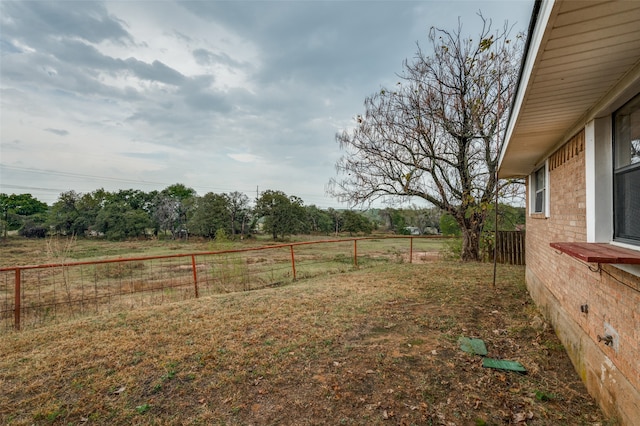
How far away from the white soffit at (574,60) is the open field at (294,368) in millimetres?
2470

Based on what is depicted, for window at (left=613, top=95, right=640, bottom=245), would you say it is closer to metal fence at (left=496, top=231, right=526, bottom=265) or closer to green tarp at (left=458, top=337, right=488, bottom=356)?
green tarp at (left=458, top=337, right=488, bottom=356)

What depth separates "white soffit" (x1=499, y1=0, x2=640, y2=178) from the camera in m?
1.25

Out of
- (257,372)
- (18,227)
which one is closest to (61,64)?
(257,372)

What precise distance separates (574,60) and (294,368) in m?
3.38

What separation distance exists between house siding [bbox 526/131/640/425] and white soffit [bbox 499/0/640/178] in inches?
26.3

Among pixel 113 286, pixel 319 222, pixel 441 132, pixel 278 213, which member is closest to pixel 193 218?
pixel 278 213

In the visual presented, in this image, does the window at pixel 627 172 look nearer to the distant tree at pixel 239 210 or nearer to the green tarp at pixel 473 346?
the green tarp at pixel 473 346

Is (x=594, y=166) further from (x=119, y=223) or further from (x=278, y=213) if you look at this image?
(x=119, y=223)

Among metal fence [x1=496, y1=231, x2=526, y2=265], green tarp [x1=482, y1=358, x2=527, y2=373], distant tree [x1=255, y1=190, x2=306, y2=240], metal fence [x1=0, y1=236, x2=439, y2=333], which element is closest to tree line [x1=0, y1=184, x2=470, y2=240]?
distant tree [x1=255, y1=190, x2=306, y2=240]

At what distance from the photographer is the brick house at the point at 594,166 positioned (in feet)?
4.67

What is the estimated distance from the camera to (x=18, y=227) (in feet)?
103

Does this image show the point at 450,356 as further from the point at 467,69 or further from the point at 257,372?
the point at 467,69

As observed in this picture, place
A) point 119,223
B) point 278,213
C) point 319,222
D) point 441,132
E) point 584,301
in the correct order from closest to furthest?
1. point 584,301
2. point 441,132
3. point 278,213
4. point 119,223
5. point 319,222

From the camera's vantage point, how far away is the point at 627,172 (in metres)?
2.06
